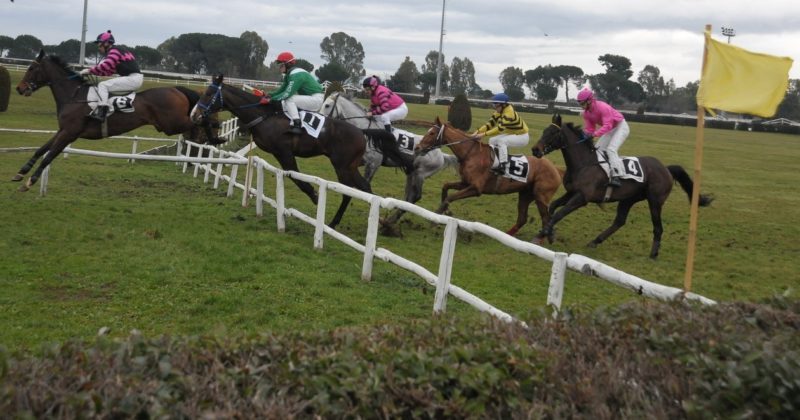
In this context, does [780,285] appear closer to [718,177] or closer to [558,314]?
[558,314]

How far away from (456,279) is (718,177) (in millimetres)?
18382

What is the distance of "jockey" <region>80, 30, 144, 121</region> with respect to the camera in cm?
1078

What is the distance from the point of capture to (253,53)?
86.9m

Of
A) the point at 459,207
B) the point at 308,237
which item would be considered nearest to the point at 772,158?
the point at 459,207

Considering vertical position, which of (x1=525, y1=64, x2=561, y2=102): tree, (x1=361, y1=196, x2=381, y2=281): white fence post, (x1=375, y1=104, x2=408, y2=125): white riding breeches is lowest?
(x1=361, y1=196, x2=381, y2=281): white fence post

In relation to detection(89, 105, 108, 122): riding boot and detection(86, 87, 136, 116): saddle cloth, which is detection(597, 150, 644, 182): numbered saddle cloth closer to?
detection(86, 87, 136, 116): saddle cloth

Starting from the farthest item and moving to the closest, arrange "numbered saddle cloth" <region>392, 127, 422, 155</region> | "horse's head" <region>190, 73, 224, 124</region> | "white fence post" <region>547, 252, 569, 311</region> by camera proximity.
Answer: "numbered saddle cloth" <region>392, 127, 422, 155</region> < "horse's head" <region>190, 73, 224, 124</region> < "white fence post" <region>547, 252, 569, 311</region>

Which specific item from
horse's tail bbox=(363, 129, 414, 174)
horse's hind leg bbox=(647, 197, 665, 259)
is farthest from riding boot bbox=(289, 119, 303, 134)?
horse's hind leg bbox=(647, 197, 665, 259)

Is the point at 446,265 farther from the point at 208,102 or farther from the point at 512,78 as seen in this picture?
the point at 512,78

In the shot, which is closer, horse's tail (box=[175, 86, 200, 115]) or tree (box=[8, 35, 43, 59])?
horse's tail (box=[175, 86, 200, 115])

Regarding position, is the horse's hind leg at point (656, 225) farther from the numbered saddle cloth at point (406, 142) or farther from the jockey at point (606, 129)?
the numbered saddle cloth at point (406, 142)

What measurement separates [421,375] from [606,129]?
9050mm

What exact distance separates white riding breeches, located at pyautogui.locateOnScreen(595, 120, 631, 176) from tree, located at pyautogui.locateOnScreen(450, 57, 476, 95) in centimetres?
10555

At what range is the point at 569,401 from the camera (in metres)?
2.75
